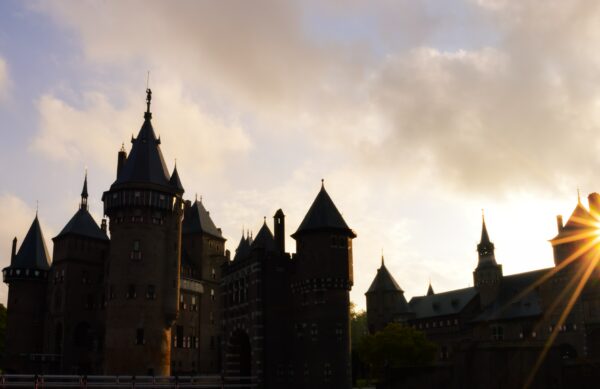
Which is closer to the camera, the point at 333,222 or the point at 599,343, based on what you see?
the point at 333,222

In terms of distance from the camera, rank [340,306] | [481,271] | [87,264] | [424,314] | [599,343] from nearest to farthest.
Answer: [340,306] < [599,343] < [87,264] < [481,271] < [424,314]

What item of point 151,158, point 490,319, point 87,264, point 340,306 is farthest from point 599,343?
point 87,264

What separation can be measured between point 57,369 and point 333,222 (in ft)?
130

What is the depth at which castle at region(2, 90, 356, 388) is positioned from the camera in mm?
59062

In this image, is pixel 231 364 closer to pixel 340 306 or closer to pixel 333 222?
pixel 340 306

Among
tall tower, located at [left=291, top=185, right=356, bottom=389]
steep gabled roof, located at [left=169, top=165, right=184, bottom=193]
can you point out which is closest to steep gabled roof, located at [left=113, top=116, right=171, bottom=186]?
steep gabled roof, located at [left=169, top=165, right=184, bottom=193]

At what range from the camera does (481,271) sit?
95.2 m

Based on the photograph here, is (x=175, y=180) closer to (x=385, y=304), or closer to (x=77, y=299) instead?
(x=77, y=299)

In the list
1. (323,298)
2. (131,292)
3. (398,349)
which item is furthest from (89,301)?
(398,349)

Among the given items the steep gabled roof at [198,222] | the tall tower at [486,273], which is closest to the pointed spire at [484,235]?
the tall tower at [486,273]

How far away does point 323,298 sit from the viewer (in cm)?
5881

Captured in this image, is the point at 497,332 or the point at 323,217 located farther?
the point at 497,332

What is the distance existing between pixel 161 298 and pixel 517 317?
165 ft

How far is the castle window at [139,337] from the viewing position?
6019cm
